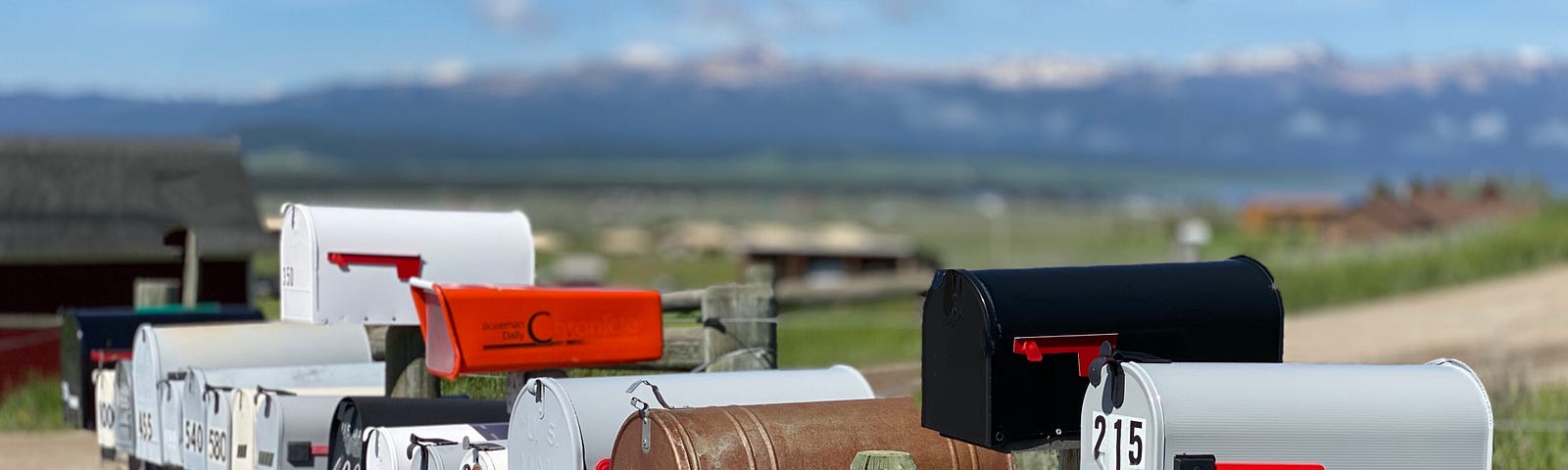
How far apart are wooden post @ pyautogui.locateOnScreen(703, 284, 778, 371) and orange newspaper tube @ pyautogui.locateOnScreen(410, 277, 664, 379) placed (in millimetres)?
265

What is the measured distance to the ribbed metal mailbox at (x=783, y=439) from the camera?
5.52 metres

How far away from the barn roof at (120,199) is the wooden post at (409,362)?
7.64m

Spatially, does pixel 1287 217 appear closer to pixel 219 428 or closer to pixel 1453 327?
pixel 1453 327

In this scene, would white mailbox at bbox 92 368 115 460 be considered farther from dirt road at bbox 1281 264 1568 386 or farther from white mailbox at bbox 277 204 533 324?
dirt road at bbox 1281 264 1568 386

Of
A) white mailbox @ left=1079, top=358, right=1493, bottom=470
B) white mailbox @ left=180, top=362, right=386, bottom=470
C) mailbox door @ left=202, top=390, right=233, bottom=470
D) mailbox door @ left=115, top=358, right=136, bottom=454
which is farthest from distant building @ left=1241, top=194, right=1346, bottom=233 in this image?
white mailbox @ left=1079, top=358, right=1493, bottom=470

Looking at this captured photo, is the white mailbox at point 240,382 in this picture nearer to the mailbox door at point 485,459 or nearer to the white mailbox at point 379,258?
the white mailbox at point 379,258

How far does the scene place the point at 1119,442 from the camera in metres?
4.80

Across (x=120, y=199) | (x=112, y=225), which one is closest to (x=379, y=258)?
(x=112, y=225)

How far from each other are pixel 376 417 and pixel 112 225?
33.3 feet

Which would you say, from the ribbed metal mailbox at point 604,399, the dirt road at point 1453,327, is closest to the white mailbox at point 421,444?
the ribbed metal mailbox at point 604,399

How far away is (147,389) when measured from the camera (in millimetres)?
9906

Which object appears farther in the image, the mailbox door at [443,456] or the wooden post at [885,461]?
the mailbox door at [443,456]

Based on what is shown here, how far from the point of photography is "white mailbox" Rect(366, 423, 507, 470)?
681 cm

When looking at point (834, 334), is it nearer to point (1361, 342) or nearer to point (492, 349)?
point (1361, 342)
